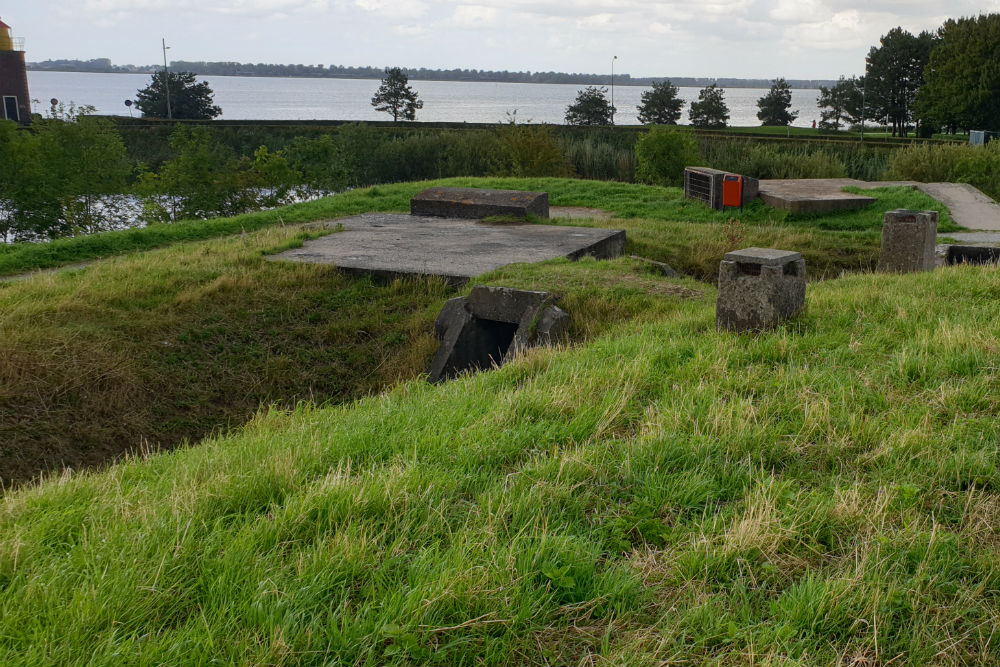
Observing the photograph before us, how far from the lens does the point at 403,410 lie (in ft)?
15.8

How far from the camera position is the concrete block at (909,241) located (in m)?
10.4

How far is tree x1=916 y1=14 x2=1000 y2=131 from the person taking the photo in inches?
1880

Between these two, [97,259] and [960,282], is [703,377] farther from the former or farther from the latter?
[97,259]

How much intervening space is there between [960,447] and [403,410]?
9.60 feet

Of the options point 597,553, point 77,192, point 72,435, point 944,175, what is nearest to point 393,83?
Result: point 77,192

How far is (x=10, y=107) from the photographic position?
5281 centimetres

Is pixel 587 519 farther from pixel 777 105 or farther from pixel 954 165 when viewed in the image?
pixel 777 105

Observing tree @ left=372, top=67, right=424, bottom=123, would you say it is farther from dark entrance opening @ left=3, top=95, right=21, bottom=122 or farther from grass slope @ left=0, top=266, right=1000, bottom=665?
grass slope @ left=0, top=266, right=1000, bottom=665

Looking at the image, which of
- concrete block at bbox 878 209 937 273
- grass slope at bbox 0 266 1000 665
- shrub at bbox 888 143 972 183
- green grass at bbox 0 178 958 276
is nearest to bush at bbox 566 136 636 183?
shrub at bbox 888 143 972 183

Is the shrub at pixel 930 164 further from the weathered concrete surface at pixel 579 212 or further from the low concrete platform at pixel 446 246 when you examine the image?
the low concrete platform at pixel 446 246

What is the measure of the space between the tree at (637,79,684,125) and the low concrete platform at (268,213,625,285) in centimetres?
5358

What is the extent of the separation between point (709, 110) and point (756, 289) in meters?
63.6

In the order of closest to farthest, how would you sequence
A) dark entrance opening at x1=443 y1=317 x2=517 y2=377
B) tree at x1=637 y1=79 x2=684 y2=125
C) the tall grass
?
dark entrance opening at x1=443 y1=317 x2=517 y2=377 → the tall grass → tree at x1=637 y1=79 x2=684 y2=125

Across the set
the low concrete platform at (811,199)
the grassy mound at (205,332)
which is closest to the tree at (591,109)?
the low concrete platform at (811,199)
